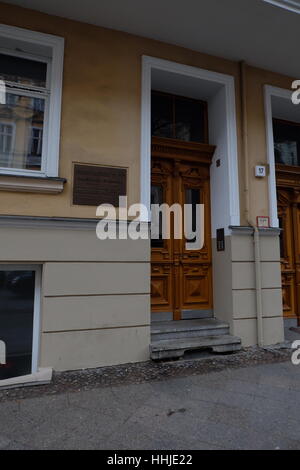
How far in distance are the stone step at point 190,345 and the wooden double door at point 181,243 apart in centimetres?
68

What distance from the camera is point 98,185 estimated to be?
4.47 meters

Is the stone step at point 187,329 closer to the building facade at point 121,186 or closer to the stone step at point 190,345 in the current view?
the stone step at point 190,345

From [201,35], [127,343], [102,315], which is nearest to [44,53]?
[201,35]

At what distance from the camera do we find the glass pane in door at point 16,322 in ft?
13.2

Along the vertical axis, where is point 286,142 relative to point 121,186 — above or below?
above

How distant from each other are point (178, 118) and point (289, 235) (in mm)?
3037

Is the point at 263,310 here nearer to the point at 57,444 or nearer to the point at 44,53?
the point at 57,444

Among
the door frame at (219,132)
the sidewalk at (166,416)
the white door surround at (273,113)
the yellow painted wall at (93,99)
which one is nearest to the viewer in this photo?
the sidewalk at (166,416)

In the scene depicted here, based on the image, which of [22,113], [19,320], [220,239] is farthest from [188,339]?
[22,113]

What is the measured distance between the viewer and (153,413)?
9.88 ft

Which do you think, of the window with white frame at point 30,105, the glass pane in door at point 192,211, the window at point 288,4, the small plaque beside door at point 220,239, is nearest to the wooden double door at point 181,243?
the glass pane in door at point 192,211

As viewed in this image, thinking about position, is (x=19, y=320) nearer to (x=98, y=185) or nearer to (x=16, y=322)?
(x=16, y=322)

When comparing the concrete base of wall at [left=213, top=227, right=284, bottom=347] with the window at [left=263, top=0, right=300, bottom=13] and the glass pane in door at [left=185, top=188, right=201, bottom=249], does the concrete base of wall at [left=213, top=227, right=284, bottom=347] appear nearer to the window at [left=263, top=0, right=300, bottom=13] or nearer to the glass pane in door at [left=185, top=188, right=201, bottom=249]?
the glass pane in door at [left=185, top=188, right=201, bottom=249]

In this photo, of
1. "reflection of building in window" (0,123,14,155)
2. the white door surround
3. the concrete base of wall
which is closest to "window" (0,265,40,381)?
"reflection of building in window" (0,123,14,155)
